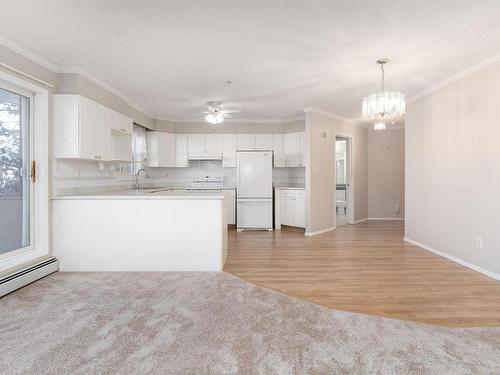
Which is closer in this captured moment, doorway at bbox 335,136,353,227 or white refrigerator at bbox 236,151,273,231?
white refrigerator at bbox 236,151,273,231

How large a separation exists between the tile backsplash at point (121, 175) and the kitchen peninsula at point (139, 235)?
0.34 metres

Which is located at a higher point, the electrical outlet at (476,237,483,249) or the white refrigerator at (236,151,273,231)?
the white refrigerator at (236,151,273,231)

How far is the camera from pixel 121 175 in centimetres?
511

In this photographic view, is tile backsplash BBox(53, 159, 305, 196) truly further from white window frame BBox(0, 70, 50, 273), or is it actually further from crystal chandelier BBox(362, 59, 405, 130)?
crystal chandelier BBox(362, 59, 405, 130)

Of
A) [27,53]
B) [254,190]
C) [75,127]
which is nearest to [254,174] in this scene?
[254,190]

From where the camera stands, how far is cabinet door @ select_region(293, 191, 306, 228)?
19.4 feet

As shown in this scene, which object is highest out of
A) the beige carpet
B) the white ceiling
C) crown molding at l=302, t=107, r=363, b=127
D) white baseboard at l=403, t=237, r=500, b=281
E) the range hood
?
crown molding at l=302, t=107, r=363, b=127

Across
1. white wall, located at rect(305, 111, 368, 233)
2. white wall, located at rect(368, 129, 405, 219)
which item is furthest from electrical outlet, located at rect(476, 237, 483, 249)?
white wall, located at rect(368, 129, 405, 219)

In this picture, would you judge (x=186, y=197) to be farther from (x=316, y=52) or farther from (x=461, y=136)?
(x=461, y=136)

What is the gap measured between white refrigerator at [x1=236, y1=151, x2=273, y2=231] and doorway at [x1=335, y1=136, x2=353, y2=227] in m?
1.69

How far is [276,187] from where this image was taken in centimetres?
643

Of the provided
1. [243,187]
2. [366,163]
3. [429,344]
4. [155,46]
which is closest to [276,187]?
[243,187]

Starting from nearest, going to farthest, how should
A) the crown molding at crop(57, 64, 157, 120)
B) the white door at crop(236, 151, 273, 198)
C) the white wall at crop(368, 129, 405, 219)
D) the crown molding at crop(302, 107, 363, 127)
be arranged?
1. the crown molding at crop(57, 64, 157, 120)
2. the crown molding at crop(302, 107, 363, 127)
3. the white door at crop(236, 151, 273, 198)
4. the white wall at crop(368, 129, 405, 219)

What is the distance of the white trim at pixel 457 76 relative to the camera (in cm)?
319
